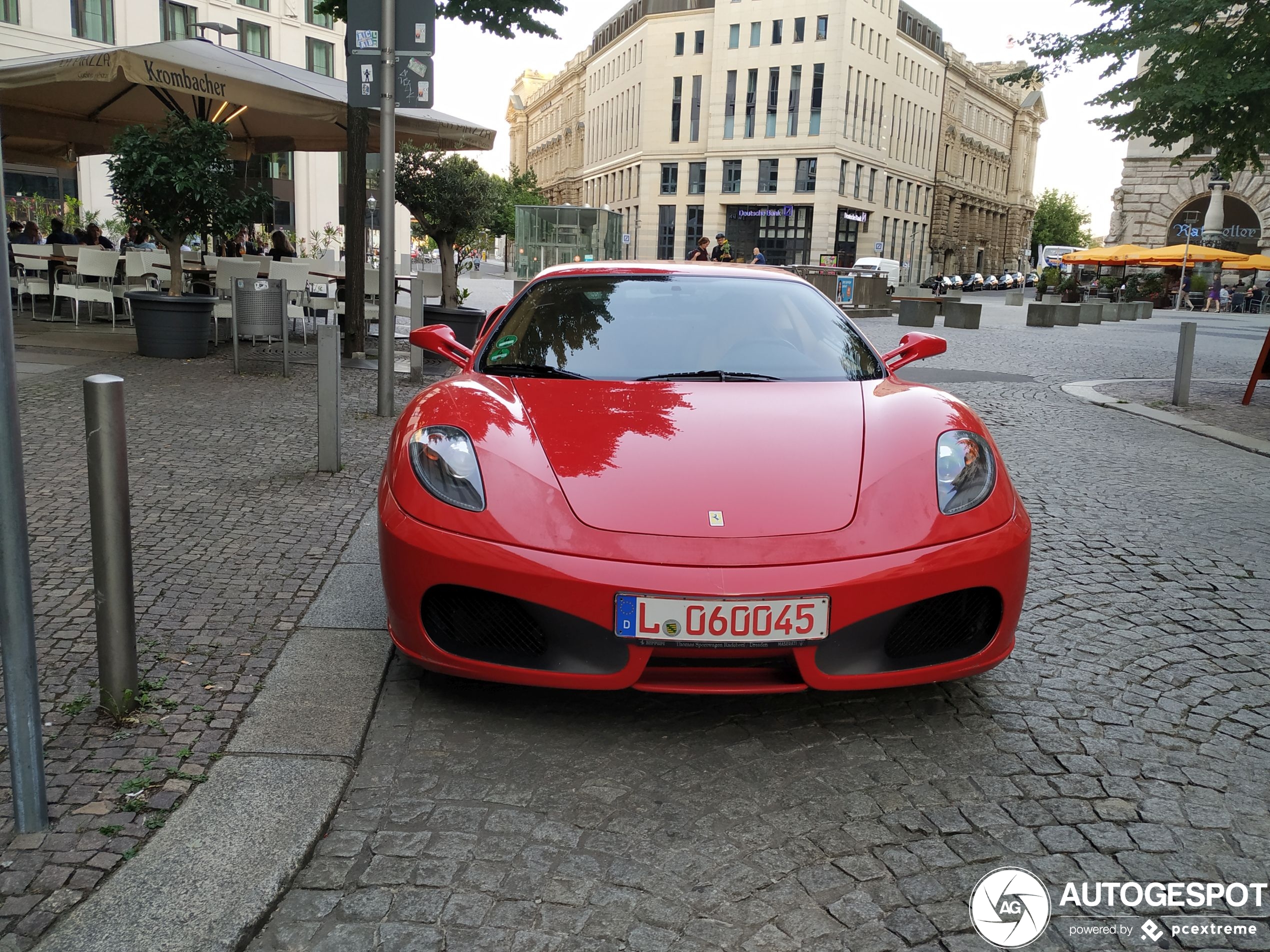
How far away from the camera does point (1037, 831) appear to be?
8.41 ft

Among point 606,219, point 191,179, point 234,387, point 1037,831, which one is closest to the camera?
point 1037,831

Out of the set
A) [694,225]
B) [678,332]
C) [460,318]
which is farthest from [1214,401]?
[694,225]

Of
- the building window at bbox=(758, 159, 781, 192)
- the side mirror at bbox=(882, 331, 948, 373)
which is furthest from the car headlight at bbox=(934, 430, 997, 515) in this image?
the building window at bbox=(758, 159, 781, 192)

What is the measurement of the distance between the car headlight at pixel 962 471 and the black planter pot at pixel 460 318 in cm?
893

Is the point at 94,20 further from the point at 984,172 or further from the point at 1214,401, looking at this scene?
the point at 984,172

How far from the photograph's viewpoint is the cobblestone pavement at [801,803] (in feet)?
7.16

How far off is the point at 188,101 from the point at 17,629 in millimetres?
12588

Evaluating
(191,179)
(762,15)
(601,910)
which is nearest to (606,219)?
(191,179)

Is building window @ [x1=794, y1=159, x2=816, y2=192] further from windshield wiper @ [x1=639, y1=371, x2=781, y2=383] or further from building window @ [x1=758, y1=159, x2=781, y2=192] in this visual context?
windshield wiper @ [x1=639, y1=371, x2=781, y2=383]

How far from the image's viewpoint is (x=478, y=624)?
2988mm

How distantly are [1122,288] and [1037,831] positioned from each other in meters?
44.7

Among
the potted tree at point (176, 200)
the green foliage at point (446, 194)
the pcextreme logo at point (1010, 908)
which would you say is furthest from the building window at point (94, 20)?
the pcextreme logo at point (1010, 908)

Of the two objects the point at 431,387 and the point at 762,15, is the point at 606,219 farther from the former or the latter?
the point at 762,15

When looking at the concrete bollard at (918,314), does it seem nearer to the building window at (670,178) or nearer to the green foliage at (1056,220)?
the building window at (670,178)
